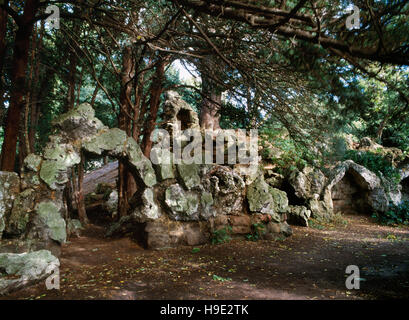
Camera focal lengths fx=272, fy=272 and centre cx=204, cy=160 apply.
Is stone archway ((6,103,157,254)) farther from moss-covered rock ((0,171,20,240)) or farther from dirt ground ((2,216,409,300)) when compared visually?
dirt ground ((2,216,409,300))

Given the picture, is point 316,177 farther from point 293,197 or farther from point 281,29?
point 281,29

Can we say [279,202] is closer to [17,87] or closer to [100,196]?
[17,87]

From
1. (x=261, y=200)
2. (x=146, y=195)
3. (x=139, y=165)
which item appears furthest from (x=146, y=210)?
(x=261, y=200)

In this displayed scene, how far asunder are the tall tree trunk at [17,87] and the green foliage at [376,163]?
1203 cm

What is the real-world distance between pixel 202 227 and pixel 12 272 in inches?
157

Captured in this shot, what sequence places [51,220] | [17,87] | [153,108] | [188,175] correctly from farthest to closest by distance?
1. [153,108]
2. [188,175]
3. [17,87]
4. [51,220]

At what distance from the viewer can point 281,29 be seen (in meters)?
3.10

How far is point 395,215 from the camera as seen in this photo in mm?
10703

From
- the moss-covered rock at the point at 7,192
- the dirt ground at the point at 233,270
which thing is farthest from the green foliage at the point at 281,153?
the moss-covered rock at the point at 7,192

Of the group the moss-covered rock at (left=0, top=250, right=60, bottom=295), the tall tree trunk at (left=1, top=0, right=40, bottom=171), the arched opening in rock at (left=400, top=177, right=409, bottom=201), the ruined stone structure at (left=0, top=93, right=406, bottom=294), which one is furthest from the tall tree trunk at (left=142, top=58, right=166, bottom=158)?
the arched opening in rock at (left=400, top=177, right=409, bottom=201)

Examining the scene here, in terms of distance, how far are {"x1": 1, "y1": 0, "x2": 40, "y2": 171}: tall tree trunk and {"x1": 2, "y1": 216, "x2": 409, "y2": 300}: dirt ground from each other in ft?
7.58

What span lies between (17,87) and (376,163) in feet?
43.7

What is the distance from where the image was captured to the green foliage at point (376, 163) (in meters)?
11.8
